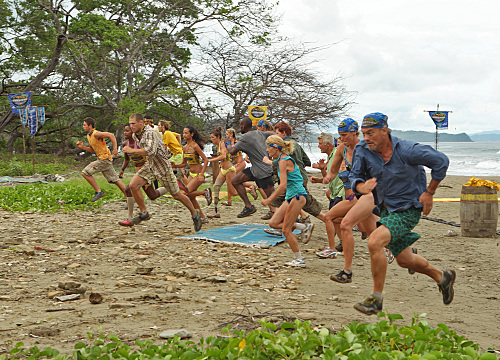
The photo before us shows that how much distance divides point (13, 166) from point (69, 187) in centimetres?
858

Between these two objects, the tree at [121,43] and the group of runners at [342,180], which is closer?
the group of runners at [342,180]

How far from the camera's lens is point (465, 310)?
5.43m

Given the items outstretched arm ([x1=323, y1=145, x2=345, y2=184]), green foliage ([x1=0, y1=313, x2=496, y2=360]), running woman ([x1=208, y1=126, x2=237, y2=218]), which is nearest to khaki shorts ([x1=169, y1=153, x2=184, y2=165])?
running woman ([x1=208, y1=126, x2=237, y2=218])

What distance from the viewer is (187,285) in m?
6.01

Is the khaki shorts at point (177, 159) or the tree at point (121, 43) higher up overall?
the tree at point (121, 43)

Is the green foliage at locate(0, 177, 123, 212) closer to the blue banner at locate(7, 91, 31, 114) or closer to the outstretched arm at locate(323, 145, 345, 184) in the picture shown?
the outstretched arm at locate(323, 145, 345, 184)

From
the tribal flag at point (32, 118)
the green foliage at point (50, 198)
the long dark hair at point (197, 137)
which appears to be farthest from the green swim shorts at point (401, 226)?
the tribal flag at point (32, 118)

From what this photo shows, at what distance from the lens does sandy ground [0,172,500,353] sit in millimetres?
4531

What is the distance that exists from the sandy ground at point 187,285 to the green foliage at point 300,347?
1.09 ft

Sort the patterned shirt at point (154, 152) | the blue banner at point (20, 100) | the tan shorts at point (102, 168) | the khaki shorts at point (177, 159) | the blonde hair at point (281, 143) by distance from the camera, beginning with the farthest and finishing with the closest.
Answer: the blue banner at point (20, 100) < the tan shorts at point (102, 168) < the khaki shorts at point (177, 159) < the patterned shirt at point (154, 152) < the blonde hair at point (281, 143)

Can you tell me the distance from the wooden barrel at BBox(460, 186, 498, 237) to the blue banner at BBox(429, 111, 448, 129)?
23811 millimetres

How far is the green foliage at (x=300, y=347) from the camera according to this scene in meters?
3.43

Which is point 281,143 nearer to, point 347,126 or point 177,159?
point 347,126

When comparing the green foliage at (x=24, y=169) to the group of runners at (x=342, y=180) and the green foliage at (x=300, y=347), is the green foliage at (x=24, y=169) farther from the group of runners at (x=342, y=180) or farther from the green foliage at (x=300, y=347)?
the green foliage at (x=300, y=347)
